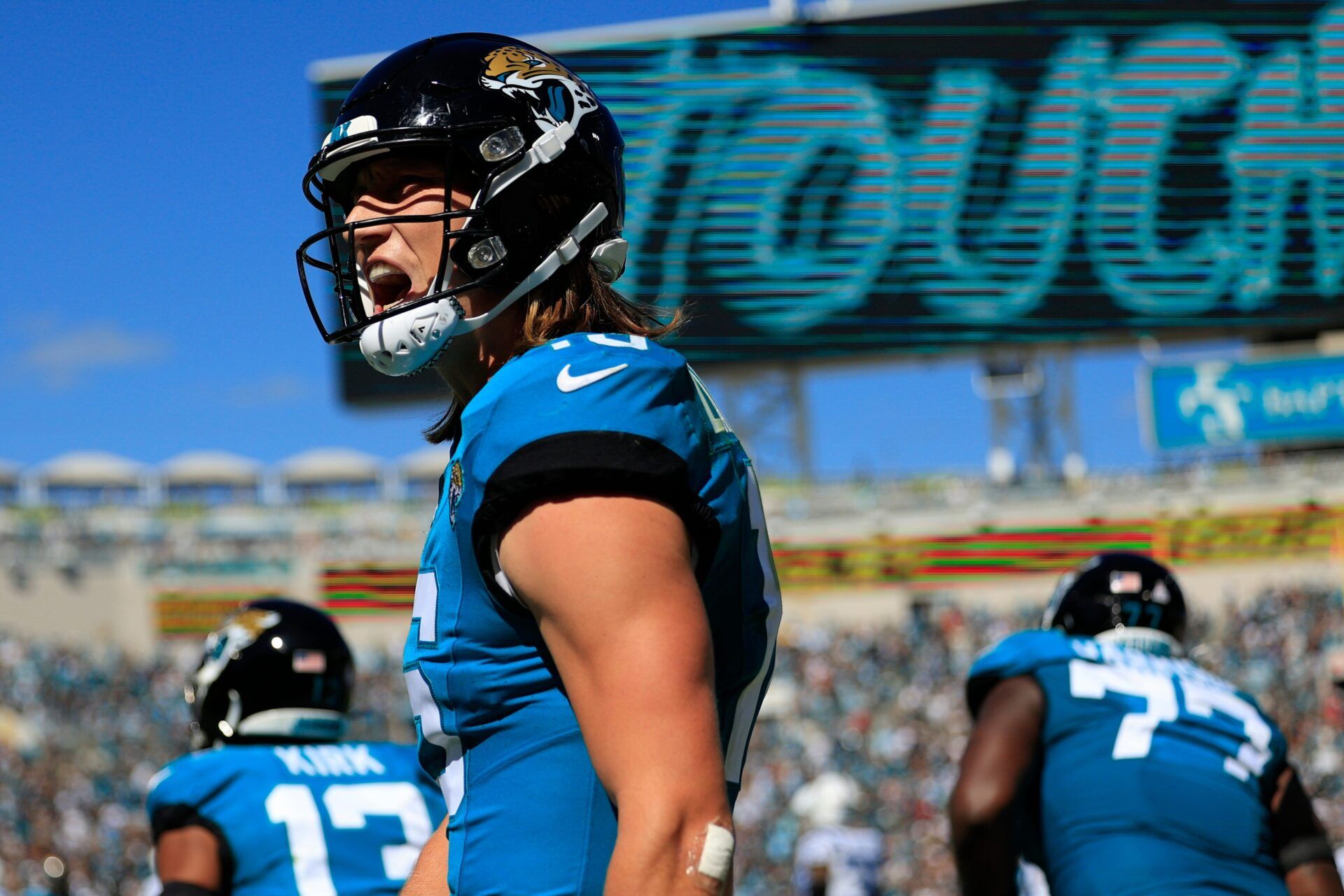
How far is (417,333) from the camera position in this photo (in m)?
1.57

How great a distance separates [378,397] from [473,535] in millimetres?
20443

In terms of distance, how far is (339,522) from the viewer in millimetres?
32375

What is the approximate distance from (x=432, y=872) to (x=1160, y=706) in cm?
194

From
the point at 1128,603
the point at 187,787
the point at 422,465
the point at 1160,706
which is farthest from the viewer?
the point at 422,465

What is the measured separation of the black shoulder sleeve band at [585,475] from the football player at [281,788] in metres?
1.81

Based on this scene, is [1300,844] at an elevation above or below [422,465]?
above

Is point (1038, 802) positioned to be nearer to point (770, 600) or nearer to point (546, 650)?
point (770, 600)

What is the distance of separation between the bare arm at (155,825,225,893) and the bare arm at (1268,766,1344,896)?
209 centimetres

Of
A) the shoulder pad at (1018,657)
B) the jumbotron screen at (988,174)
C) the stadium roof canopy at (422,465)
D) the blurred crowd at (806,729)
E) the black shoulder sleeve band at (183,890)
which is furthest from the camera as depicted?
the stadium roof canopy at (422,465)

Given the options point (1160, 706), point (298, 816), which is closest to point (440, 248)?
point (298, 816)

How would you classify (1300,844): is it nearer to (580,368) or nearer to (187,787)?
(187,787)

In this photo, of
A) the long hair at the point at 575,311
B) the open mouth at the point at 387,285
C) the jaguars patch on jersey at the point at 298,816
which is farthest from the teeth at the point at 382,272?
the jaguars patch on jersey at the point at 298,816

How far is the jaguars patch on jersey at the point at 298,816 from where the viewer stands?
121 inches

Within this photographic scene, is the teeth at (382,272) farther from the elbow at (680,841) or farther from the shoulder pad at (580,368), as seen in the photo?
the elbow at (680,841)
